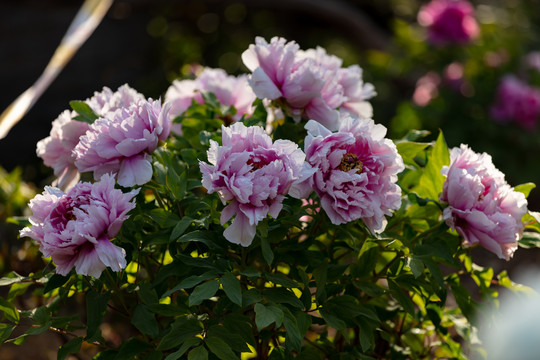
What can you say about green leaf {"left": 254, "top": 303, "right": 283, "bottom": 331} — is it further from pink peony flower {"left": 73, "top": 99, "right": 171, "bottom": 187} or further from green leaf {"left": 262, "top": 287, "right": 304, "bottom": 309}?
pink peony flower {"left": 73, "top": 99, "right": 171, "bottom": 187}

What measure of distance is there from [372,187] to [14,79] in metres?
3.97

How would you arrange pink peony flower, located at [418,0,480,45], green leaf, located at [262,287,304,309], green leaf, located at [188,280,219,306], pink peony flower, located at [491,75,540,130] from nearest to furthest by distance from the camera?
green leaf, located at [188,280,219,306], green leaf, located at [262,287,304,309], pink peony flower, located at [491,75,540,130], pink peony flower, located at [418,0,480,45]

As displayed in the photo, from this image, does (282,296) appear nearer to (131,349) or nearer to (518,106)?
(131,349)

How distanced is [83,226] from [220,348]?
32 cm

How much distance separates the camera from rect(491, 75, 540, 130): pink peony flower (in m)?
3.71

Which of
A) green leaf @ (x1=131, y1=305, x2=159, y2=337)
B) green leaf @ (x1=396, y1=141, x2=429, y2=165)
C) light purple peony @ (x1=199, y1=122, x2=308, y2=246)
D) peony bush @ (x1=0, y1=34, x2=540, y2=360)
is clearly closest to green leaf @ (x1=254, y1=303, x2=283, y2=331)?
peony bush @ (x1=0, y1=34, x2=540, y2=360)

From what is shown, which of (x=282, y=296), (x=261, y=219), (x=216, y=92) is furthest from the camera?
(x=216, y=92)

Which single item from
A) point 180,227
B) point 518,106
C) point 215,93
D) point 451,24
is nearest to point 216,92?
point 215,93

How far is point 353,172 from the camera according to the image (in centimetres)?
115

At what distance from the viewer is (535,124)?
3.76 meters

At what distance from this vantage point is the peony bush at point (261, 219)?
1.12 m

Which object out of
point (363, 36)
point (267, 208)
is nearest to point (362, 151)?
point (267, 208)

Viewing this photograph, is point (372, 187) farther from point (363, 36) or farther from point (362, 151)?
point (363, 36)

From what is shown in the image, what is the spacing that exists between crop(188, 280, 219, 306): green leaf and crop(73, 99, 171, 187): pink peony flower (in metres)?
0.23
